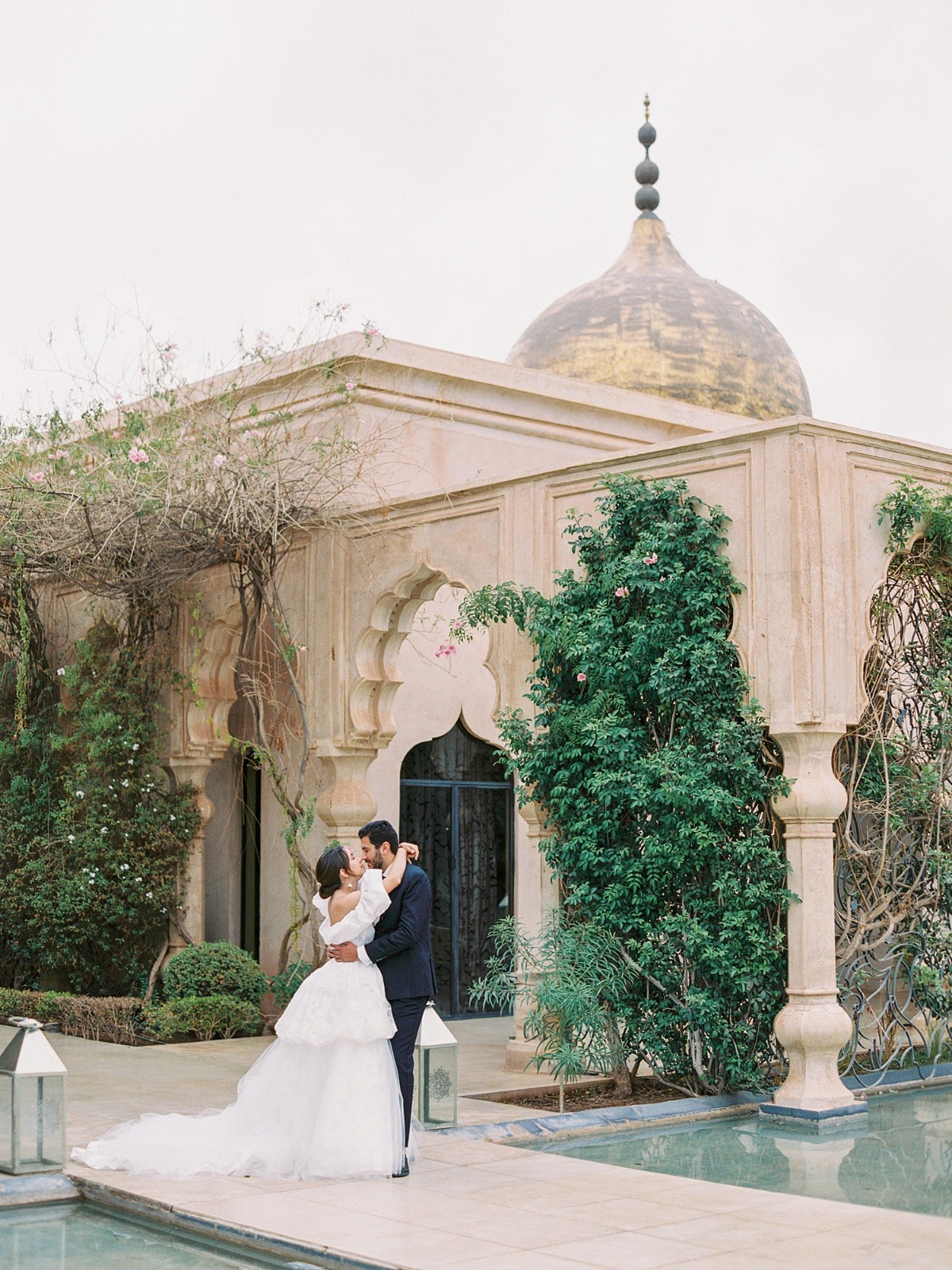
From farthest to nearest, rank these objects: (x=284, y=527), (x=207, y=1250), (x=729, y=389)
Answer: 1. (x=729, y=389)
2. (x=284, y=527)
3. (x=207, y=1250)

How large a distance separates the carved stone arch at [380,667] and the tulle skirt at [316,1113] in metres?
4.98

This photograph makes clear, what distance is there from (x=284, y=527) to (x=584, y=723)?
12.2 ft

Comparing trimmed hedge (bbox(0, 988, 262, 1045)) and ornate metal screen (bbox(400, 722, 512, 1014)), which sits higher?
ornate metal screen (bbox(400, 722, 512, 1014))

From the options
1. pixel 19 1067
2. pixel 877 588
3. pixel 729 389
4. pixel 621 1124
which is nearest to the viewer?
pixel 19 1067

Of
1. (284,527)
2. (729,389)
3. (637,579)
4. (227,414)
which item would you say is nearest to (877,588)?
(637,579)

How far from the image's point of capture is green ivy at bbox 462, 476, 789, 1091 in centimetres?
945

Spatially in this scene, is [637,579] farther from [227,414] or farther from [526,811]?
[227,414]

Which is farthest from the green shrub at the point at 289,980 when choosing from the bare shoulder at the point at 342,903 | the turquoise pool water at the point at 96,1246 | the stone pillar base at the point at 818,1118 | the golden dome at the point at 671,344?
the golden dome at the point at 671,344

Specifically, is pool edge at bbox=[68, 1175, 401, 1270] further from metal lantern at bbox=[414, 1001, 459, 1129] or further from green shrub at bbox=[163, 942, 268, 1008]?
green shrub at bbox=[163, 942, 268, 1008]

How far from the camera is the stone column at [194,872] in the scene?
46.0ft

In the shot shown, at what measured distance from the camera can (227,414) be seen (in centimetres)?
1370

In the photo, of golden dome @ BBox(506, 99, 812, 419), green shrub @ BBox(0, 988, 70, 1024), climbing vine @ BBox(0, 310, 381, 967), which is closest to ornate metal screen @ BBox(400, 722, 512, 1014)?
climbing vine @ BBox(0, 310, 381, 967)

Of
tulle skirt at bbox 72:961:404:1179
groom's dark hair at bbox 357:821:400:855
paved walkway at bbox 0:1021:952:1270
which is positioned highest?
groom's dark hair at bbox 357:821:400:855

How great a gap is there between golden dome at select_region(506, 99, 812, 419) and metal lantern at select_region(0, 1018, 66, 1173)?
39.7 ft
